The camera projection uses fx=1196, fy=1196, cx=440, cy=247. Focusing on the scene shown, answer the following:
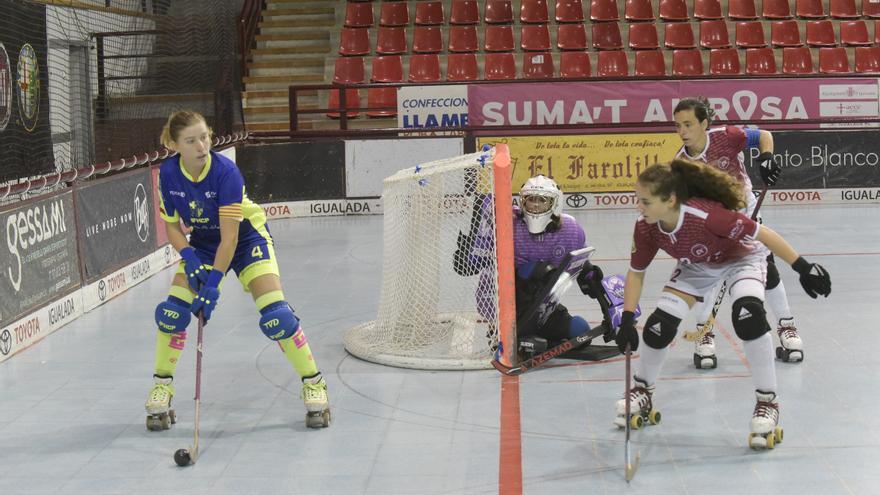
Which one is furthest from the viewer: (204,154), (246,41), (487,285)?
(246,41)

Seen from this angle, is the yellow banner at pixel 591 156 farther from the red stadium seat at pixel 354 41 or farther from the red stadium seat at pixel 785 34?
the red stadium seat at pixel 785 34

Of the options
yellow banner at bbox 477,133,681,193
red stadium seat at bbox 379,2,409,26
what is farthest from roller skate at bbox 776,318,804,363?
red stadium seat at bbox 379,2,409,26

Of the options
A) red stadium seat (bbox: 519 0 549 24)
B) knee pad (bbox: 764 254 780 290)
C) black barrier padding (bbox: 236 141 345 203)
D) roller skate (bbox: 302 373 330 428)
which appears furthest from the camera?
red stadium seat (bbox: 519 0 549 24)

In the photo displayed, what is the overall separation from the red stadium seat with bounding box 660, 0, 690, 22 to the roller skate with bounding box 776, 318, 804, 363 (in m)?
12.9

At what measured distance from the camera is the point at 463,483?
16.5ft

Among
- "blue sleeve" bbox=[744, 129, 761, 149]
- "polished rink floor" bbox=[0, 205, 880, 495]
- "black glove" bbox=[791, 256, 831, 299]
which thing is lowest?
"polished rink floor" bbox=[0, 205, 880, 495]

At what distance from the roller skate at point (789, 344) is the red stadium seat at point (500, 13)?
1265 cm

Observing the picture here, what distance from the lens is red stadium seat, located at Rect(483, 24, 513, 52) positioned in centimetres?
1856

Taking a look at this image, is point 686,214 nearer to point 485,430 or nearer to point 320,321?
point 485,430

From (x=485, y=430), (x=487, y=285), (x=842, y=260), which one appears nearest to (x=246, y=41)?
(x=842, y=260)

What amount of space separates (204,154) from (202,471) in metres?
1.49

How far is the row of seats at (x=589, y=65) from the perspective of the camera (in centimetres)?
1792

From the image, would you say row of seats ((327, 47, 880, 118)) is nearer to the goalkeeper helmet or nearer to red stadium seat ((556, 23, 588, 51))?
red stadium seat ((556, 23, 588, 51))

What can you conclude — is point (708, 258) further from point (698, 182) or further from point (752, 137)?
point (752, 137)
